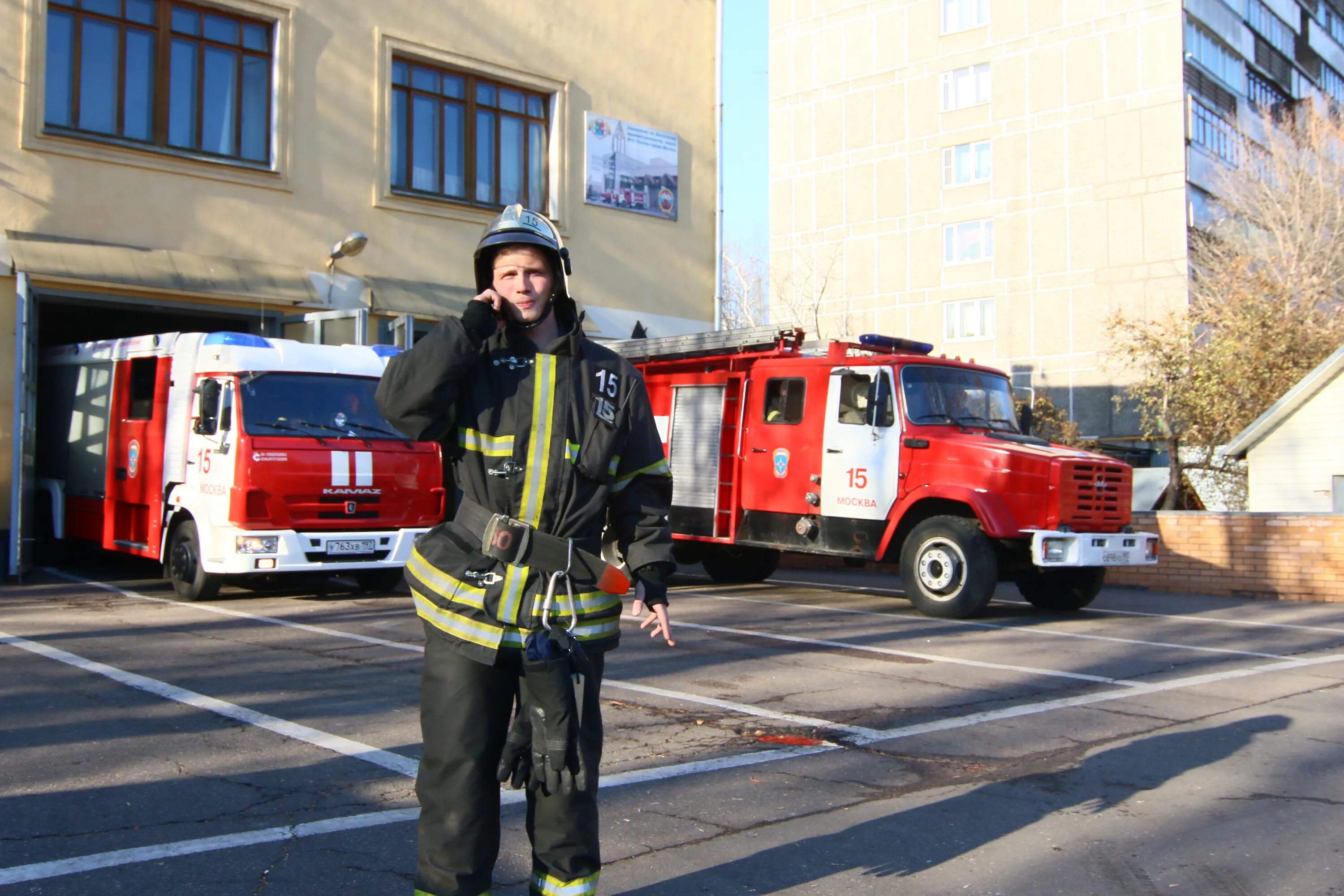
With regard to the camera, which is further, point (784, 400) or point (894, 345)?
point (784, 400)

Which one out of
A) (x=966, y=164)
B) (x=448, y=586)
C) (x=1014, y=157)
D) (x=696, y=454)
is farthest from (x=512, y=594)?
(x=966, y=164)

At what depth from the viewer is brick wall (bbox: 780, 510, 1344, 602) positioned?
50.3 feet

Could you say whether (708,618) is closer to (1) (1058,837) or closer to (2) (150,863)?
(1) (1058,837)

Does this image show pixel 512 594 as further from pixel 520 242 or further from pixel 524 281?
pixel 520 242

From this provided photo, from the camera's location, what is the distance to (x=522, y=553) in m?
3.19

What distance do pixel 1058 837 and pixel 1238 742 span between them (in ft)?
7.58

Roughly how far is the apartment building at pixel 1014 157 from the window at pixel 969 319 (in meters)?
0.08

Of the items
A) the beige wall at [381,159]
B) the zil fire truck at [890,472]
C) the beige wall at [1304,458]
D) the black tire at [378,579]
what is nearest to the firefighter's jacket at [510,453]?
the zil fire truck at [890,472]

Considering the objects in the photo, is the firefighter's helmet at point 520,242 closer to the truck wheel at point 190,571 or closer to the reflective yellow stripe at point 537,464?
the reflective yellow stripe at point 537,464

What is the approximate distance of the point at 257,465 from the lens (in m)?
11.1

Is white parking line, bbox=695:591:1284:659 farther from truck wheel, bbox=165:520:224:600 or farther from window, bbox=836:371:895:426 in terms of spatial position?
truck wheel, bbox=165:520:224:600

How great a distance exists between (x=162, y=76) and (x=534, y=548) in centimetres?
1445

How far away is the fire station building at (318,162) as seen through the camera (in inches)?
566

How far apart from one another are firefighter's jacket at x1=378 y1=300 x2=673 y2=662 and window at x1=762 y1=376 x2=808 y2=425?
31.7 feet
